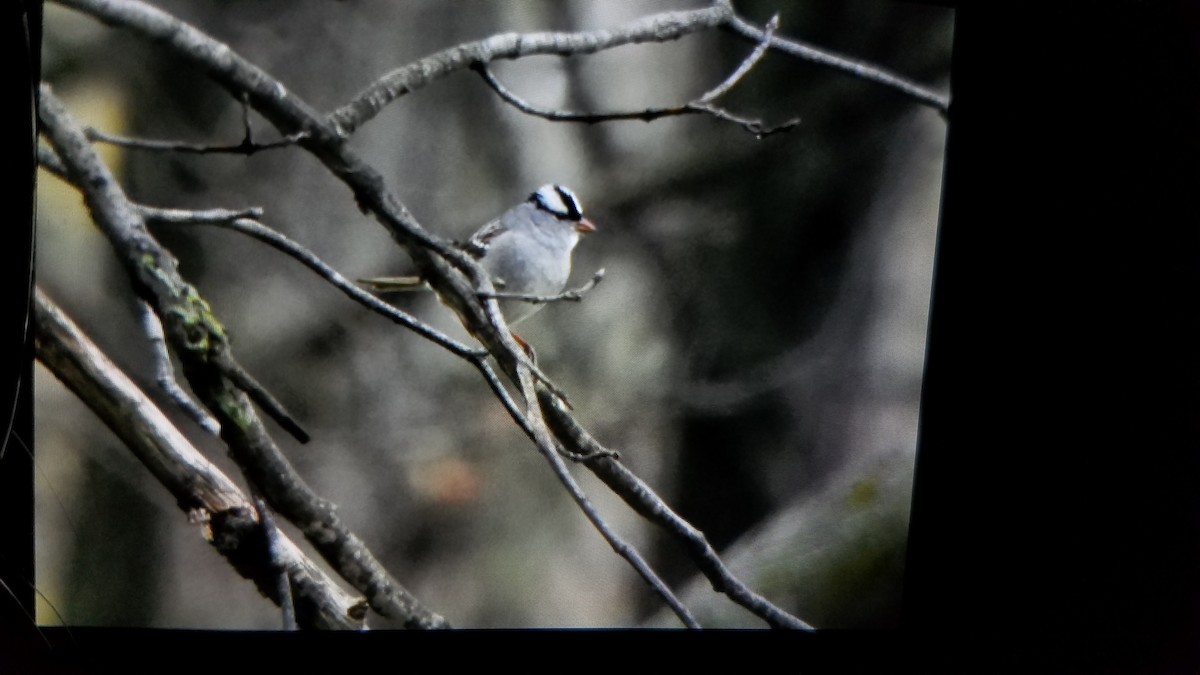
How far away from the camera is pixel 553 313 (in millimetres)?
1626

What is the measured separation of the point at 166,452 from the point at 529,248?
62 cm

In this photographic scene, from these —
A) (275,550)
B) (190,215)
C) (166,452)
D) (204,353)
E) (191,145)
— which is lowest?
(275,550)

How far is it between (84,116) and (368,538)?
0.75 metres

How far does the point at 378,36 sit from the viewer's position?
1.54 m

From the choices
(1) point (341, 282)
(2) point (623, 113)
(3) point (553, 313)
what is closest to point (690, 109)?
(2) point (623, 113)

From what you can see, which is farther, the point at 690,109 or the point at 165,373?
the point at 690,109

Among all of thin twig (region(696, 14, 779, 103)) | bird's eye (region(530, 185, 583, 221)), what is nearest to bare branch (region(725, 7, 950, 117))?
thin twig (region(696, 14, 779, 103))

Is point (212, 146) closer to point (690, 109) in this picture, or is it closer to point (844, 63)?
point (690, 109)


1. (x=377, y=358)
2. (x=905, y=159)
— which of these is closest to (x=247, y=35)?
(x=377, y=358)

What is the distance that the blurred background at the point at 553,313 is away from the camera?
1.50 metres

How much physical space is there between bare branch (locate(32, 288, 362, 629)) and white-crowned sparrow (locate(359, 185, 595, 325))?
0.37 metres

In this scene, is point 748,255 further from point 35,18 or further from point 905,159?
point 35,18

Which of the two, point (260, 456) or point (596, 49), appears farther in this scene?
point (596, 49)

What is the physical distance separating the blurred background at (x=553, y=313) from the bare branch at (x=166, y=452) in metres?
0.02
